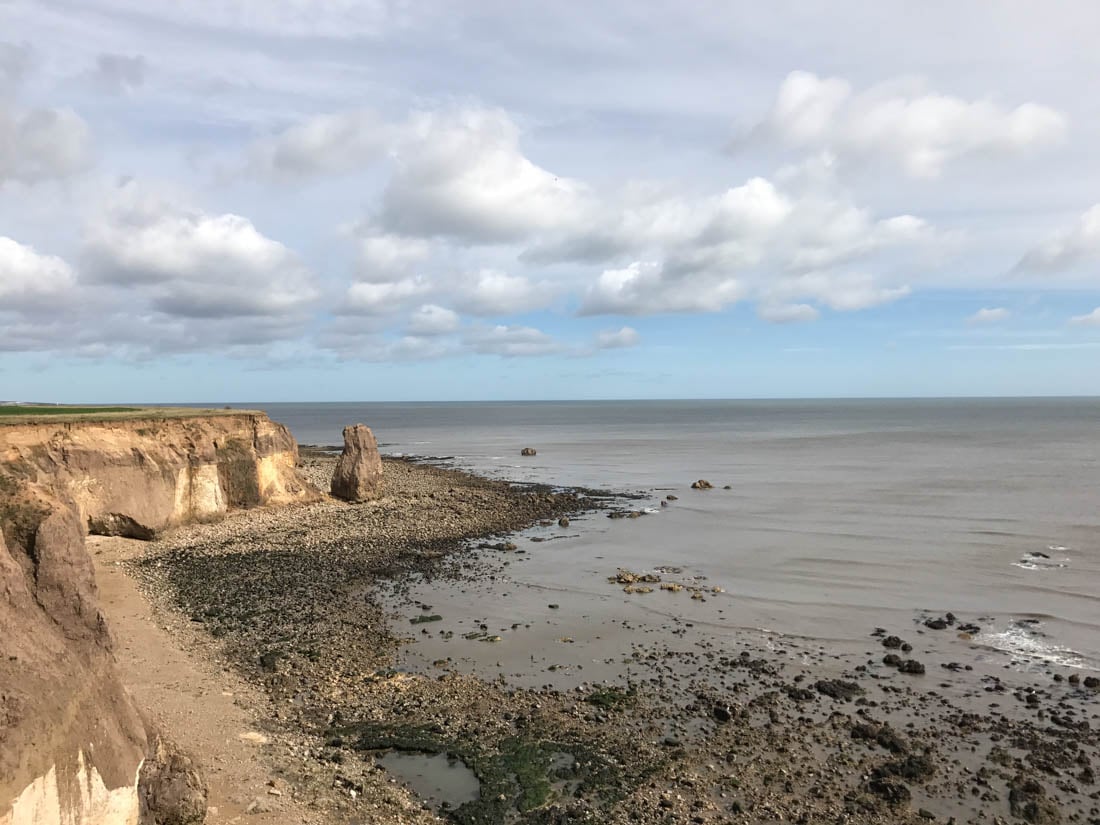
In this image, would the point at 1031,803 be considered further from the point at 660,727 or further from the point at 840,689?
the point at 660,727

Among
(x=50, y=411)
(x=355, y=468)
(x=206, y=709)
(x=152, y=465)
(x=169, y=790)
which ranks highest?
(x=50, y=411)

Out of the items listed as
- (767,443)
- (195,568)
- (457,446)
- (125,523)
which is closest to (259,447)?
(125,523)

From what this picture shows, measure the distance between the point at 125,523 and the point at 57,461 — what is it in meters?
3.96

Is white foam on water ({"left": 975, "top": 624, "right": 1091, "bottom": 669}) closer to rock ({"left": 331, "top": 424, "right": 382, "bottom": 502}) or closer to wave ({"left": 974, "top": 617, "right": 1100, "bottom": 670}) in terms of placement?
wave ({"left": 974, "top": 617, "right": 1100, "bottom": 670})

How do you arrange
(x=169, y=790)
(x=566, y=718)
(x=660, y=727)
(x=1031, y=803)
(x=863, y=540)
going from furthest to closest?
(x=863, y=540)
(x=566, y=718)
(x=660, y=727)
(x=1031, y=803)
(x=169, y=790)

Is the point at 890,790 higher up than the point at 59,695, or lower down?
lower down

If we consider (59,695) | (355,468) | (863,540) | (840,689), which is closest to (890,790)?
(840,689)

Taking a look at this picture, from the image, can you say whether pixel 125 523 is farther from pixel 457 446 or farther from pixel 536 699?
pixel 457 446

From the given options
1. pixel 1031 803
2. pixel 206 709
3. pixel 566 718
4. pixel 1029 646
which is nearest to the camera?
pixel 1031 803

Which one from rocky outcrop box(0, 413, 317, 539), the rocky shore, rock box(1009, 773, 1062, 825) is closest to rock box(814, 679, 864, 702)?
the rocky shore

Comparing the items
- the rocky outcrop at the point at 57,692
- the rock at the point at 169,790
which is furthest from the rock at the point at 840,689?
the rocky outcrop at the point at 57,692

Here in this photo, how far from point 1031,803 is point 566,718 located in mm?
8519

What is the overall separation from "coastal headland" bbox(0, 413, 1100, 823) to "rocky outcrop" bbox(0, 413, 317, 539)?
5.08 m

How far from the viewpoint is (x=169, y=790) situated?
10.4 meters
